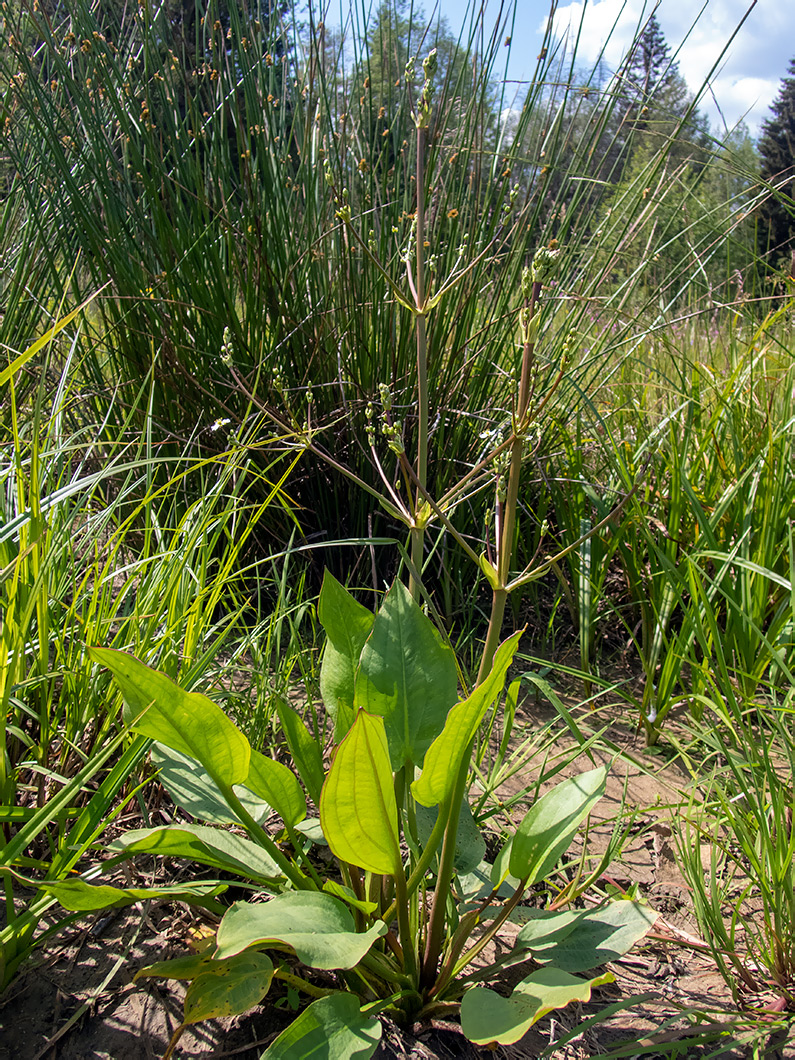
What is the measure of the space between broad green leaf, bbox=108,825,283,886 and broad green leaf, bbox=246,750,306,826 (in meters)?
0.05

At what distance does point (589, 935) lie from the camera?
0.73 metres

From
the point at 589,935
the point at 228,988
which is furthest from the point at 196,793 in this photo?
the point at 589,935

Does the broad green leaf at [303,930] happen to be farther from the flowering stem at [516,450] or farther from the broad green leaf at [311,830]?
the flowering stem at [516,450]

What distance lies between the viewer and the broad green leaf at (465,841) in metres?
0.82

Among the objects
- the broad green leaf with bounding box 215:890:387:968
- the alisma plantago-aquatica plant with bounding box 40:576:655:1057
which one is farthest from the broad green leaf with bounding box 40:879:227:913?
the broad green leaf with bounding box 215:890:387:968

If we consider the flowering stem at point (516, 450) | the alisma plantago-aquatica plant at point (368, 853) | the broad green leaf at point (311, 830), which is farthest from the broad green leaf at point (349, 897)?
the flowering stem at point (516, 450)

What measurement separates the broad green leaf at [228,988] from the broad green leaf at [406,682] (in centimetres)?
24

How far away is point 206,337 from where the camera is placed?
1.71m

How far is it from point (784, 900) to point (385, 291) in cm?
138

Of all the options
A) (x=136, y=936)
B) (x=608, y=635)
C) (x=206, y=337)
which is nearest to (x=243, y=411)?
(x=206, y=337)

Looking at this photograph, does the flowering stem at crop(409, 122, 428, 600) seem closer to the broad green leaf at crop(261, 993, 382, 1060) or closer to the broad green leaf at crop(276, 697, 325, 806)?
the broad green leaf at crop(276, 697, 325, 806)

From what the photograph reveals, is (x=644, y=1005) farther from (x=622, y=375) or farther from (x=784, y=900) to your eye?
(x=622, y=375)

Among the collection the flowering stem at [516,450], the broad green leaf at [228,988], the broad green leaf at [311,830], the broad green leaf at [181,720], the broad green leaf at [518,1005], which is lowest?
the broad green leaf at [228,988]

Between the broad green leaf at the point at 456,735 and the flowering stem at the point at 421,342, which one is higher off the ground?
the flowering stem at the point at 421,342
